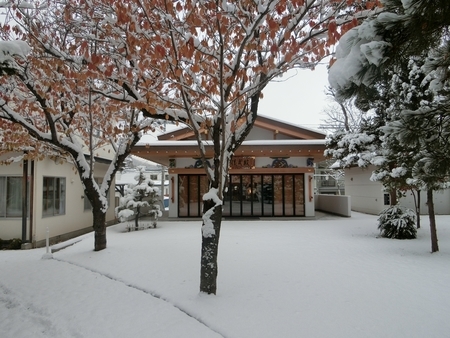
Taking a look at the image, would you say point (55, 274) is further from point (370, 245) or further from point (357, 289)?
point (370, 245)

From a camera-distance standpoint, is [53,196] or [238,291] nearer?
[238,291]

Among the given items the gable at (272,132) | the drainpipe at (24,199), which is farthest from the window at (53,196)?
the gable at (272,132)

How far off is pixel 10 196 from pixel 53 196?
1.38 meters

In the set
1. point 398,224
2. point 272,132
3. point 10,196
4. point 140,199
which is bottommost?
point 398,224

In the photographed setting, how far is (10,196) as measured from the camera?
426 inches

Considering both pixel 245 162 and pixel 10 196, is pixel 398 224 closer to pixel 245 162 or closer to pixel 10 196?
pixel 245 162

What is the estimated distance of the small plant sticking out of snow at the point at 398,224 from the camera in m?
9.27

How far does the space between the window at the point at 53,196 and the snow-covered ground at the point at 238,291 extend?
2.68 metres

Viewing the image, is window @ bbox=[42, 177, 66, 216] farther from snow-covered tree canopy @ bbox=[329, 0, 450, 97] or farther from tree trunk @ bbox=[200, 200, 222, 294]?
snow-covered tree canopy @ bbox=[329, 0, 450, 97]

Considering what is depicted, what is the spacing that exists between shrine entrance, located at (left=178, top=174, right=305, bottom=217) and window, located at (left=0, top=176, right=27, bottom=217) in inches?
276

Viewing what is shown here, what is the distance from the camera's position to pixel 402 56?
88.6 inches

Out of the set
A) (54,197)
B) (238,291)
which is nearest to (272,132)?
(54,197)

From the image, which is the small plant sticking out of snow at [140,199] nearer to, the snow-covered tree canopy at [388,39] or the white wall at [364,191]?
the snow-covered tree canopy at [388,39]

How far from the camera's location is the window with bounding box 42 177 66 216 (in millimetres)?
11186
